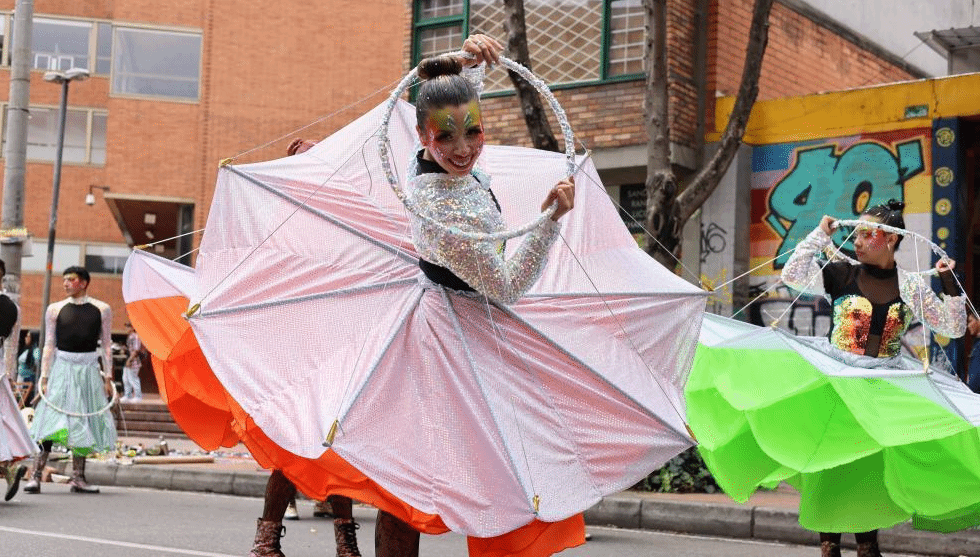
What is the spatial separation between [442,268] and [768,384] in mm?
2981

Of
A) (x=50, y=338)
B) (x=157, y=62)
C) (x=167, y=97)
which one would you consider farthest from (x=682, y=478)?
(x=157, y=62)

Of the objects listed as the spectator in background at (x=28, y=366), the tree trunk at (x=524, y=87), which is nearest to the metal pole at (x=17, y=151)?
the tree trunk at (x=524, y=87)

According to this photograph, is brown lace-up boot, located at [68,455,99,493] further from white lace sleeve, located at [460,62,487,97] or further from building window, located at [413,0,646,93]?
white lace sleeve, located at [460,62,487,97]

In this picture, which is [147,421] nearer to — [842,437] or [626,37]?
[626,37]

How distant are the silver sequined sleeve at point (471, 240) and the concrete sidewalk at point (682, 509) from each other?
5938mm

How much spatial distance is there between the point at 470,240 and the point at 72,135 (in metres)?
35.8

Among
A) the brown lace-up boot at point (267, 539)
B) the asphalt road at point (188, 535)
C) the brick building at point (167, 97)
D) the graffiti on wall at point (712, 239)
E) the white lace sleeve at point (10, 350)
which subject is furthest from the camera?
the brick building at point (167, 97)

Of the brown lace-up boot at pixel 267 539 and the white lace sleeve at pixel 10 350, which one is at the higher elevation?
the white lace sleeve at pixel 10 350

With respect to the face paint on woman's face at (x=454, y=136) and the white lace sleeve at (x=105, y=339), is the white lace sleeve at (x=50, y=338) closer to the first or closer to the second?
the white lace sleeve at (x=105, y=339)

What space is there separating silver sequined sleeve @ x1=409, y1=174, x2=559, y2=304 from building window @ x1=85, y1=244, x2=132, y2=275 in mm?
34309

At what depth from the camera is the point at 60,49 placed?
1458 inches

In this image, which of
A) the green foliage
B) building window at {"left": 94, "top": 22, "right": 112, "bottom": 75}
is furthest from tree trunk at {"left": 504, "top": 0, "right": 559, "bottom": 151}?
building window at {"left": 94, "top": 22, "right": 112, "bottom": 75}

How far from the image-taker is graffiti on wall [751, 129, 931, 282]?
15.1 meters

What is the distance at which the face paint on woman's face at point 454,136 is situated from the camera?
13.3 feet
